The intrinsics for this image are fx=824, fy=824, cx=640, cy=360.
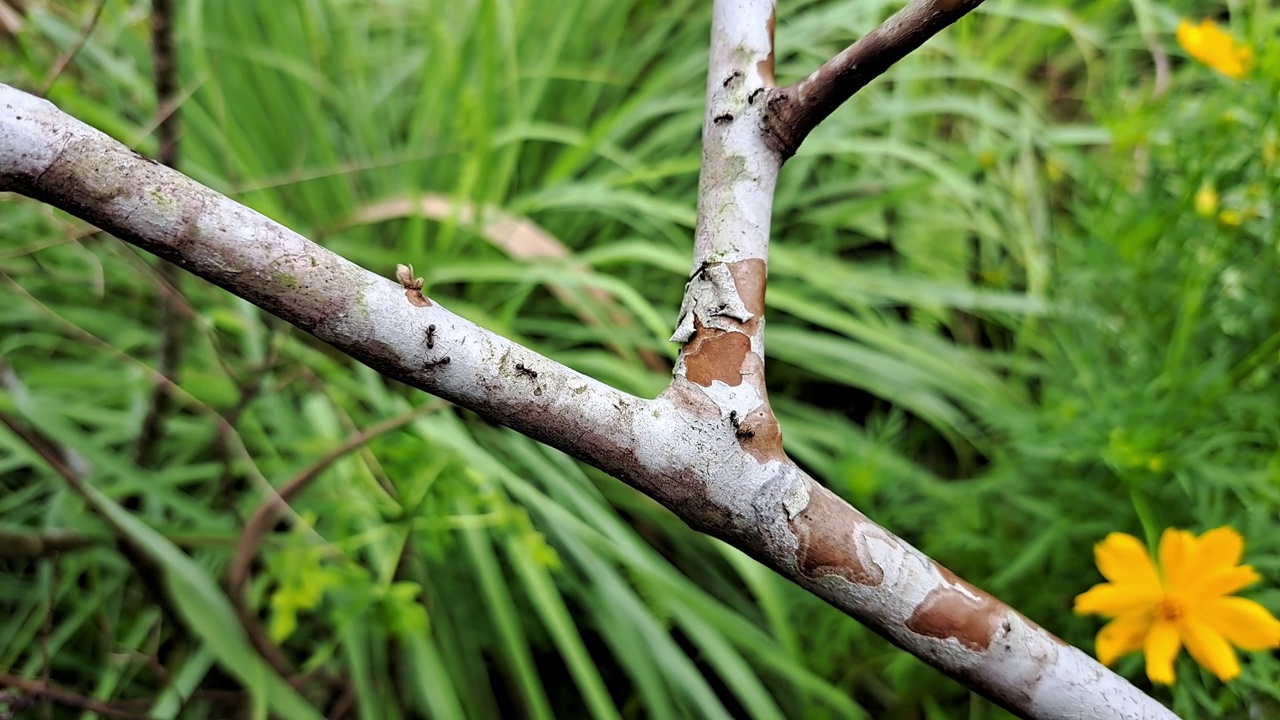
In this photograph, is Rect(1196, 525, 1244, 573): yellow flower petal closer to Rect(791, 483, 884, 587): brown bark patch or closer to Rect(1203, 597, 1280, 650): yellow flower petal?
Rect(1203, 597, 1280, 650): yellow flower petal

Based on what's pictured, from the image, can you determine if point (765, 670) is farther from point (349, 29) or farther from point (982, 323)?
point (349, 29)

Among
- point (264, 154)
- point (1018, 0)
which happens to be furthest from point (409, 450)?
point (1018, 0)

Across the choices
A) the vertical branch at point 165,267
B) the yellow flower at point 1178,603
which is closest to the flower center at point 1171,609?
the yellow flower at point 1178,603

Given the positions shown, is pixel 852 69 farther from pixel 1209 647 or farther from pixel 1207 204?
pixel 1207 204

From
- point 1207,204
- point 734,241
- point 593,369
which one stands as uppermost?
point 1207,204

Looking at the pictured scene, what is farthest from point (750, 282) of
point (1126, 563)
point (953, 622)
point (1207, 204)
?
point (1207, 204)

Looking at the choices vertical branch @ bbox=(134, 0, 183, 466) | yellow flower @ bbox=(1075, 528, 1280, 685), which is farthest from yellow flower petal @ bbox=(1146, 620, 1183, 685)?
vertical branch @ bbox=(134, 0, 183, 466)

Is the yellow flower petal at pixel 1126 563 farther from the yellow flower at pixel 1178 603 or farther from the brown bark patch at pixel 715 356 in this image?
the brown bark patch at pixel 715 356
